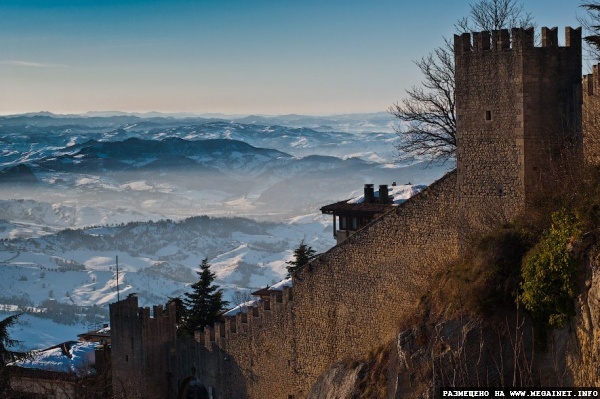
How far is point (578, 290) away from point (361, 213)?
2342cm

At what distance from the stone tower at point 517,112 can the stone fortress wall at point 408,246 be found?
28 mm

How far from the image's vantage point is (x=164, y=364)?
125 ft

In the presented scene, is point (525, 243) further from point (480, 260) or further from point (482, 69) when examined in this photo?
point (482, 69)

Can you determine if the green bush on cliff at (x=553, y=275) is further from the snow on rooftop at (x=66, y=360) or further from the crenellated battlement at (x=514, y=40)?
the snow on rooftop at (x=66, y=360)

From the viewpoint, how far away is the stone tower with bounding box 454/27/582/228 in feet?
81.3

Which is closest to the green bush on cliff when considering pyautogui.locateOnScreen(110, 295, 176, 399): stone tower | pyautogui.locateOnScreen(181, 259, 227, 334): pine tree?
pyautogui.locateOnScreen(110, 295, 176, 399): stone tower

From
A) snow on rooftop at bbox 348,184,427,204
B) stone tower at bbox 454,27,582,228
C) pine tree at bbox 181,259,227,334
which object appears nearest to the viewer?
stone tower at bbox 454,27,582,228

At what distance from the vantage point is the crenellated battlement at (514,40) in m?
24.9

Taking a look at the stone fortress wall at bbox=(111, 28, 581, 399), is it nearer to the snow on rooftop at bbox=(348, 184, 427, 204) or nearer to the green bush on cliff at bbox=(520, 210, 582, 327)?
the green bush on cliff at bbox=(520, 210, 582, 327)

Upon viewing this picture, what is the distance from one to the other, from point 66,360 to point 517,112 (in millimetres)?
31194

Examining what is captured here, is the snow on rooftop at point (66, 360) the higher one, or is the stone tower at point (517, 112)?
the stone tower at point (517, 112)

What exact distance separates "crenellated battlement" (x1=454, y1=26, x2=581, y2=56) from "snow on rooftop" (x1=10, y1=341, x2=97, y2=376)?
1086 inches

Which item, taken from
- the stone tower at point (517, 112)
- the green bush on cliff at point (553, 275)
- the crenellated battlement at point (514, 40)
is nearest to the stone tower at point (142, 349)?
the stone tower at point (517, 112)

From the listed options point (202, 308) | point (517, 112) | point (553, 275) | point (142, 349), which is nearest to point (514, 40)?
point (517, 112)
